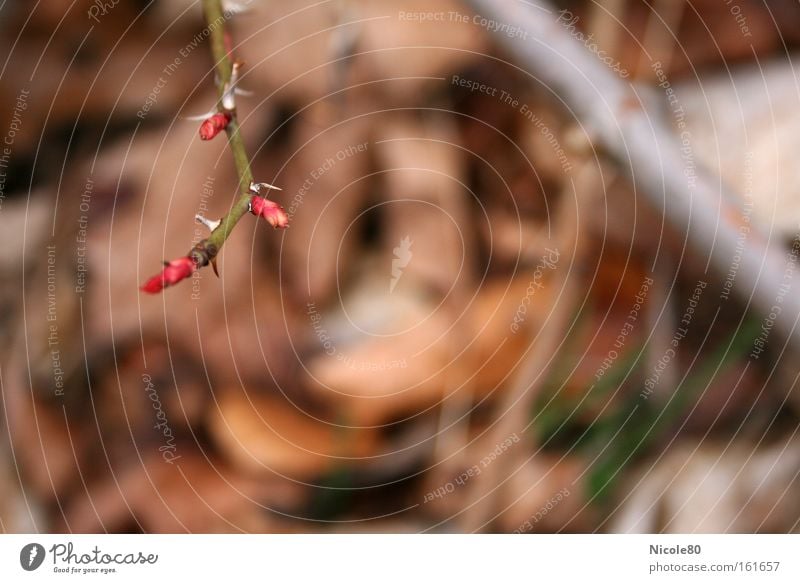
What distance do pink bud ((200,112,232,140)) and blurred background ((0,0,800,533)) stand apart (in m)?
0.06

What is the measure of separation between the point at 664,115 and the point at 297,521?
430mm

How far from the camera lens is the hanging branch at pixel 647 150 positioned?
56 centimetres

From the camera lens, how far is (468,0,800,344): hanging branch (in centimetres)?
56

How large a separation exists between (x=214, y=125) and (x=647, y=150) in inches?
12.8

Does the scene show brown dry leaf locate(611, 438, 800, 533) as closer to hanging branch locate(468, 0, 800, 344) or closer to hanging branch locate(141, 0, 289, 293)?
hanging branch locate(468, 0, 800, 344)

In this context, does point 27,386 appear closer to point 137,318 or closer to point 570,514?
point 137,318

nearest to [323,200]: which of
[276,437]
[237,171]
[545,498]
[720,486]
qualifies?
[237,171]

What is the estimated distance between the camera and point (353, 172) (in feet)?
1.93

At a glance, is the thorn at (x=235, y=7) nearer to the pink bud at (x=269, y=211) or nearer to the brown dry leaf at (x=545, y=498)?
the pink bud at (x=269, y=211)

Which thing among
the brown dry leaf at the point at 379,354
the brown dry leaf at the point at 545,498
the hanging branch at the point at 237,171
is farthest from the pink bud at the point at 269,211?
the brown dry leaf at the point at 545,498

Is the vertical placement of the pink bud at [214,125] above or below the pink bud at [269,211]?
above

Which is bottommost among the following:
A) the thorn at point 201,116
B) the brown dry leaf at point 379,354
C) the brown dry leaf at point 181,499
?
the brown dry leaf at point 181,499

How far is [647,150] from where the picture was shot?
1.87ft
